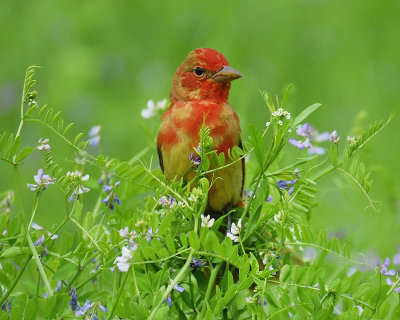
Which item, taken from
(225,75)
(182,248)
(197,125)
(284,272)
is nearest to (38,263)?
(182,248)

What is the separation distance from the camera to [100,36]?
19.8 ft

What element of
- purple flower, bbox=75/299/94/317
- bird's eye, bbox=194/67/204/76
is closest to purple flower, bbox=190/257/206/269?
purple flower, bbox=75/299/94/317

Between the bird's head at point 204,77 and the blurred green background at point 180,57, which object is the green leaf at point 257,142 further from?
the blurred green background at point 180,57

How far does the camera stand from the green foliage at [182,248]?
6.29 ft

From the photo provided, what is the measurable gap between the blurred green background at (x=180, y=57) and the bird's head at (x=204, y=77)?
176cm

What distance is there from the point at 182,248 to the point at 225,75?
1.40 metres

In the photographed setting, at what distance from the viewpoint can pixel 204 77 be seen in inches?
130

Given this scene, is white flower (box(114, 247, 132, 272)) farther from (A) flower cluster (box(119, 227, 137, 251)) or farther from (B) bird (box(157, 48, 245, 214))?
(B) bird (box(157, 48, 245, 214))

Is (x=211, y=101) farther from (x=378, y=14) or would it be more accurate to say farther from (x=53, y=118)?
(x=378, y=14)

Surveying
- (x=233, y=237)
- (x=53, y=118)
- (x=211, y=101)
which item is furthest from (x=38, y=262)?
(x=211, y=101)

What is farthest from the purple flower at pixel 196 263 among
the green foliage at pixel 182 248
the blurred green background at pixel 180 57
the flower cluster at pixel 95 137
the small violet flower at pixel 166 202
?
the blurred green background at pixel 180 57

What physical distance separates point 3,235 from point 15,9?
3989mm

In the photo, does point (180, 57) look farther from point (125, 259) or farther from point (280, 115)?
point (125, 259)

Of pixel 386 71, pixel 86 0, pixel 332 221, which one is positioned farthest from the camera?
pixel 86 0
